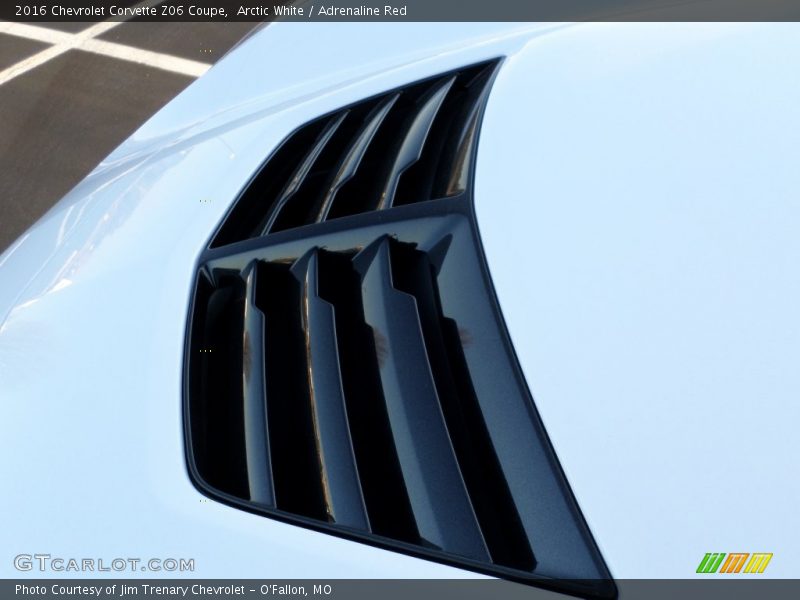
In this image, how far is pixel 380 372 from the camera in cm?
139

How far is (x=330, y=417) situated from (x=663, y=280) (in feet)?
1.82

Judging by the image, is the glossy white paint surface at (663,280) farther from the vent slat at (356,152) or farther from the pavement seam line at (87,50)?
the pavement seam line at (87,50)

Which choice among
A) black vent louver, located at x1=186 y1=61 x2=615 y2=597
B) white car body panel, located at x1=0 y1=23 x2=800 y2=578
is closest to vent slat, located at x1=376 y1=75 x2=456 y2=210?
black vent louver, located at x1=186 y1=61 x2=615 y2=597

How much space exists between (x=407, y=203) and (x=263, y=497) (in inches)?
24.3

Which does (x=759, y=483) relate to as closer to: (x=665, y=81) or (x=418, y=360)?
(x=418, y=360)

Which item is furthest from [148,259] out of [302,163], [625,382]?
[625,382]

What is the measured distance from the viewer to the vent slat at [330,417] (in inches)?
50.7

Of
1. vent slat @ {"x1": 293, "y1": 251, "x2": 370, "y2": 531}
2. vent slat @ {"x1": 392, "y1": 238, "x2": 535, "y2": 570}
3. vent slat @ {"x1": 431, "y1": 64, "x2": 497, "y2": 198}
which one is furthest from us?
vent slat @ {"x1": 431, "y1": 64, "x2": 497, "y2": 198}

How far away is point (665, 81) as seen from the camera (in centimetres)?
160

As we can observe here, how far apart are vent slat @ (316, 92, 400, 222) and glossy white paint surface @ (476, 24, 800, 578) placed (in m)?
0.31

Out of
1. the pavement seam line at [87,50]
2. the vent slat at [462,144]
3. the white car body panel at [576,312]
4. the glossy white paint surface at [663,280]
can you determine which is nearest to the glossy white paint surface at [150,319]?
the white car body panel at [576,312]

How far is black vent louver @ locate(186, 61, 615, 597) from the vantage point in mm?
1199

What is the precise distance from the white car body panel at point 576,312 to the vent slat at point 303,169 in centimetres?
6

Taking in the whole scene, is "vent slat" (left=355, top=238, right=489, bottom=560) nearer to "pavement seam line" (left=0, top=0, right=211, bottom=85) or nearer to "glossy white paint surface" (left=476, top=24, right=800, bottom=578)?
"glossy white paint surface" (left=476, top=24, right=800, bottom=578)
